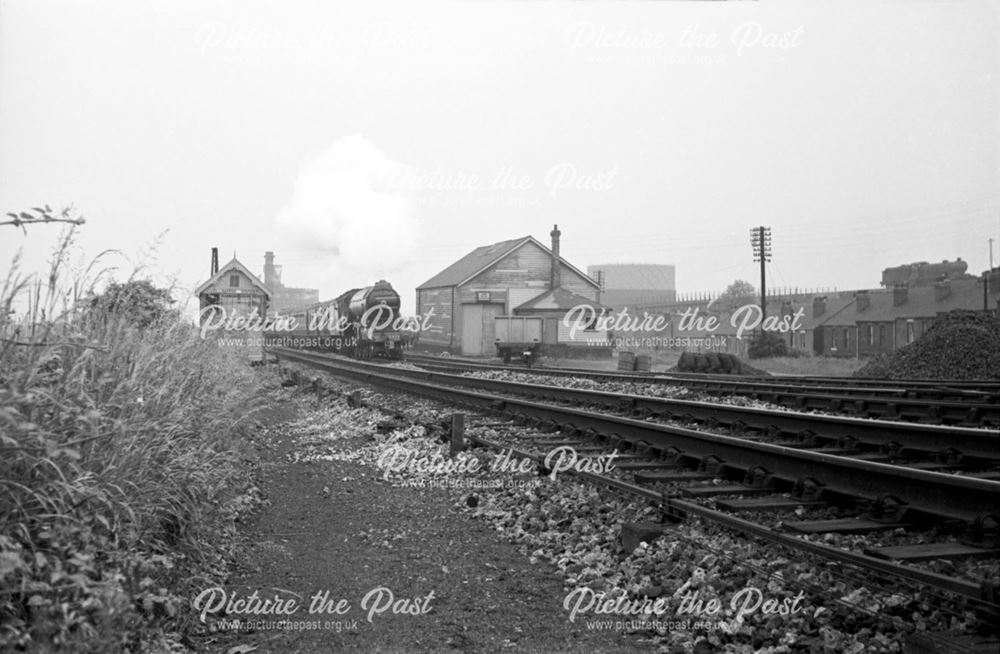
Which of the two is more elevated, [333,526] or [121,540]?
[121,540]

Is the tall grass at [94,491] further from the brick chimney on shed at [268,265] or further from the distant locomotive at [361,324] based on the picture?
the brick chimney on shed at [268,265]

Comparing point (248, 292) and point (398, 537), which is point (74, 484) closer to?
point (398, 537)

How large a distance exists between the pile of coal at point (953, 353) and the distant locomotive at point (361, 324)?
1866 centimetres

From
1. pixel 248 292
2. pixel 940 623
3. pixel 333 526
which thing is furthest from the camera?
pixel 248 292

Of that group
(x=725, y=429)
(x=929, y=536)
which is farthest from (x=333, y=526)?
(x=725, y=429)

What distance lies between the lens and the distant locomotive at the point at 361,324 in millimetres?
33969

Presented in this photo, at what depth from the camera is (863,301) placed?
5162 centimetres

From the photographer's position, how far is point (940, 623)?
3709 millimetres

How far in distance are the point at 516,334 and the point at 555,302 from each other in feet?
22.5

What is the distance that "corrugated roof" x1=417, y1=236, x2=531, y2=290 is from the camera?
4647 cm

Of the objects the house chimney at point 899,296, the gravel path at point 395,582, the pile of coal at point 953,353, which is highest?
the house chimney at point 899,296

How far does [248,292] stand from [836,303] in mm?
42937

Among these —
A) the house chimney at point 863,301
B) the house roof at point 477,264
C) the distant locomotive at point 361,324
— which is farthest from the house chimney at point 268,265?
the house chimney at point 863,301

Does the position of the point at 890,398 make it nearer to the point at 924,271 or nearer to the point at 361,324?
the point at 361,324
